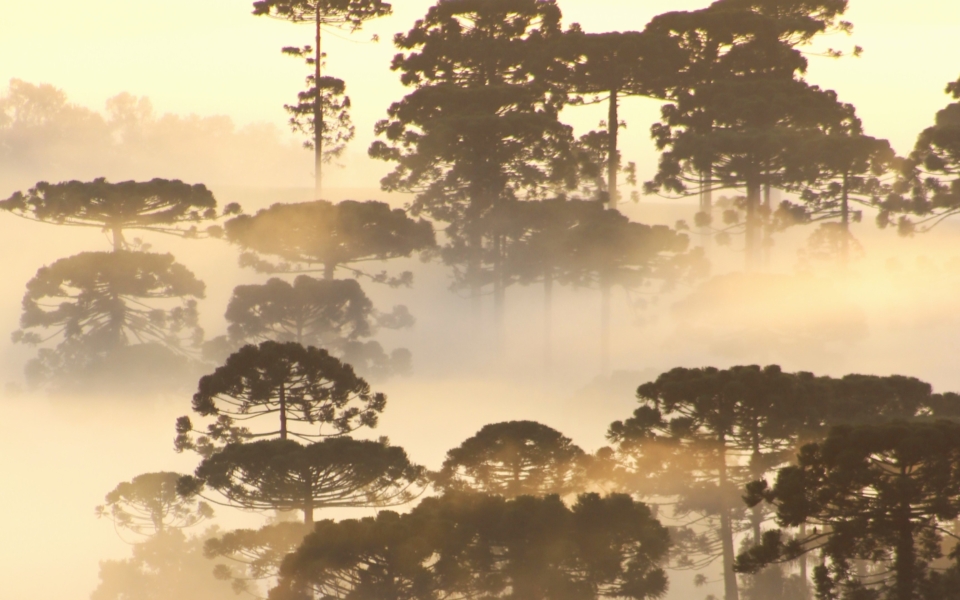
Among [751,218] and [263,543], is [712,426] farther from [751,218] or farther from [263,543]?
[751,218]

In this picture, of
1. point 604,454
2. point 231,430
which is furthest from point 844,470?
point 231,430

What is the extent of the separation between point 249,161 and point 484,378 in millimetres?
106022

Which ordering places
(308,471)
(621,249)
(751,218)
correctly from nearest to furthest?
(308,471) < (621,249) < (751,218)

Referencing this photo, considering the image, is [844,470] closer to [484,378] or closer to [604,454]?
[604,454]

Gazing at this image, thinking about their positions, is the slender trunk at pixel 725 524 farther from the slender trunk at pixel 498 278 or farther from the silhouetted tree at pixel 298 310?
the slender trunk at pixel 498 278

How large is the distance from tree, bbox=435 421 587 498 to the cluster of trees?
1.7 inches

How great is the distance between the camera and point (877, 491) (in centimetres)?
2197

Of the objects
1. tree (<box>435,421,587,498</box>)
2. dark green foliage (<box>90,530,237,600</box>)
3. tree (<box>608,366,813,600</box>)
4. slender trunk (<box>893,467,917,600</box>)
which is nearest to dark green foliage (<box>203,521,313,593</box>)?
tree (<box>435,421,587,498</box>)

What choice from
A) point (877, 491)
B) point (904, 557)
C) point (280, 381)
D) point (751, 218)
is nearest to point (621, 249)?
point (751, 218)

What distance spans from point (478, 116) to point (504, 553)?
123ft

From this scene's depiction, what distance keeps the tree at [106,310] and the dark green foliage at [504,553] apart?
3241 cm

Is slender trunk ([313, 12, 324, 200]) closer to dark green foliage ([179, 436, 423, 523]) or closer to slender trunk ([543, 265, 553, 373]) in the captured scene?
slender trunk ([543, 265, 553, 373])

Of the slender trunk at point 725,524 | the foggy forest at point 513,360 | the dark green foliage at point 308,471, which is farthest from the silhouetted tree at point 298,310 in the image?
the slender trunk at point 725,524

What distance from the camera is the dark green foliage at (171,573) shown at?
5697cm
